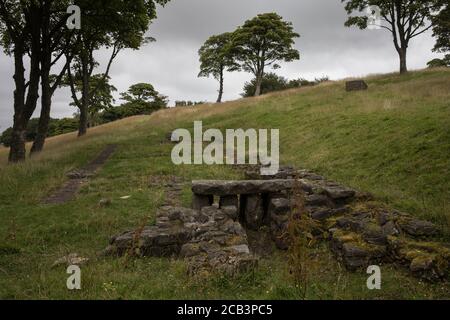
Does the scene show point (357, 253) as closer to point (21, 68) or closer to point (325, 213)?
point (325, 213)

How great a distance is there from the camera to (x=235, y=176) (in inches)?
581

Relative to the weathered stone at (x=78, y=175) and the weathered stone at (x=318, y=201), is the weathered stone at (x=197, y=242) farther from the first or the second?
the weathered stone at (x=78, y=175)

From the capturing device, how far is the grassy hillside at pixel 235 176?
5.63 meters

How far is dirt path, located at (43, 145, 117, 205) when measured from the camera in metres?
11.9

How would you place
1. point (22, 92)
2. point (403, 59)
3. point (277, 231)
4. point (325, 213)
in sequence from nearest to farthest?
point (325, 213) < point (277, 231) < point (22, 92) < point (403, 59)

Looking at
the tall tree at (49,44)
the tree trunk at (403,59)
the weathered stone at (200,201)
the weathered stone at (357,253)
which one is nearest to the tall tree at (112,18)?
the tall tree at (49,44)

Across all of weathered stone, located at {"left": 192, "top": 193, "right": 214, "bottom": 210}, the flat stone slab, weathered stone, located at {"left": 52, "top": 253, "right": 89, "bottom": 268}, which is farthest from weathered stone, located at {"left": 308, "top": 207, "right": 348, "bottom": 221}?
weathered stone, located at {"left": 52, "top": 253, "right": 89, "bottom": 268}

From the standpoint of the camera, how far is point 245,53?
162 feet

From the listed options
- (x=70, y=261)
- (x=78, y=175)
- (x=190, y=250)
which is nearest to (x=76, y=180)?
(x=78, y=175)

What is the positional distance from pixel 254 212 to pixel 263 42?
42.8 m

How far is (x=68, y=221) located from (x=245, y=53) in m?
43.2

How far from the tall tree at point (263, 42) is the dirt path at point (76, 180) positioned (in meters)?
30.8

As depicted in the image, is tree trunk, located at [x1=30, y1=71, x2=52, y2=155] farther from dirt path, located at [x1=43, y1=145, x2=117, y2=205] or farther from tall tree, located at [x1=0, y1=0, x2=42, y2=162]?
dirt path, located at [x1=43, y1=145, x2=117, y2=205]
